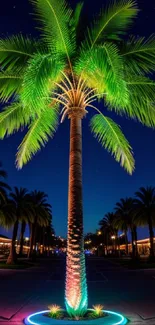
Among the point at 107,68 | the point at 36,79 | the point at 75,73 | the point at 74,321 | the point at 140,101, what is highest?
the point at 75,73

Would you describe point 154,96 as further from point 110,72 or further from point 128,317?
point 128,317

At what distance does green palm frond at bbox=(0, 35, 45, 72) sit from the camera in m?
9.38

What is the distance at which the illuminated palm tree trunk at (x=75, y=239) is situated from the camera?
8.97 m

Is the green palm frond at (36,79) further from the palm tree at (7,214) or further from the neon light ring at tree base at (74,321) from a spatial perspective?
the palm tree at (7,214)

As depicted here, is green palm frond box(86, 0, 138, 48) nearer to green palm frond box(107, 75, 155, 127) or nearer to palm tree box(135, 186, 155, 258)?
green palm frond box(107, 75, 155, 127)

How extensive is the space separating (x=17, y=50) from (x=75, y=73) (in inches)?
68.7

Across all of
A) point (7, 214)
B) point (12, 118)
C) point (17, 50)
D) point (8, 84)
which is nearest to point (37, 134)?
point (12, 118)

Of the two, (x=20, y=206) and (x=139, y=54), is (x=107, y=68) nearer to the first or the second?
(x=139, y=54)

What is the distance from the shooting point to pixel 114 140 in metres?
11.7

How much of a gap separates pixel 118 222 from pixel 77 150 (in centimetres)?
5647

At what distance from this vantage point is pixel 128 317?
988cm

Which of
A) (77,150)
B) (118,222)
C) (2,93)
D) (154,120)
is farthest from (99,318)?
(118,222)

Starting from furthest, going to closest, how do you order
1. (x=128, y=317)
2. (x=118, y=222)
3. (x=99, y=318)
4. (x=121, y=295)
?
(x=118, y=222), (x=121, y=295), (x=128, y=317), (x=99, y=318)

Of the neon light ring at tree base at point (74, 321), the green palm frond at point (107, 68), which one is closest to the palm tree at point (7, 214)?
the neon light ring at tree base at point (74, 321)
